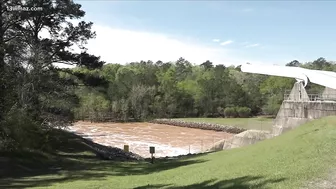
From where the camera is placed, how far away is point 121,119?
79.8m

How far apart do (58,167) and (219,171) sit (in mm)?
10750

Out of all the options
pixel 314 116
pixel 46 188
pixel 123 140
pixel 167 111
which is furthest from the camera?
pixel 167 111

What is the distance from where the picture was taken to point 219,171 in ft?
41.8

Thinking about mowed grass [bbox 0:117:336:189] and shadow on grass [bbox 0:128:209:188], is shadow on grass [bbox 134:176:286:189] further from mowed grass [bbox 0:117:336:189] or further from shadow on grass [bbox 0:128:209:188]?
shadow on grass [bbox 0:128:209:188]

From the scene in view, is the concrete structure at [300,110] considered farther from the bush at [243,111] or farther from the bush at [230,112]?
the bush at [230,112]

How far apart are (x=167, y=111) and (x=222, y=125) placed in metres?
19.3

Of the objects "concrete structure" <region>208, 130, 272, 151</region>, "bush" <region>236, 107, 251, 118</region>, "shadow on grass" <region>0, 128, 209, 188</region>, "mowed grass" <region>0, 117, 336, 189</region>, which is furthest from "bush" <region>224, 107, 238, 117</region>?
"mowed grass" <region>0, 117, 336, 189</region>

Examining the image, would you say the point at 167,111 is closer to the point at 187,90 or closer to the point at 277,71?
the point at 187,90

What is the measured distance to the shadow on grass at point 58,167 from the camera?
16469 mm

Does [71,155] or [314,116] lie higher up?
[314,116]

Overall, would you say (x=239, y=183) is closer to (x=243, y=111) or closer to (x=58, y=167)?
(x=58, y=167)

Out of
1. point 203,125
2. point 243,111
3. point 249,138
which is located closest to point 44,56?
point 249,138

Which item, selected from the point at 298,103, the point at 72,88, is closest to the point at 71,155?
the point at 72,88

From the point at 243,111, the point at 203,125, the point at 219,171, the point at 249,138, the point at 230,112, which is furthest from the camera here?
the point at 230,112
